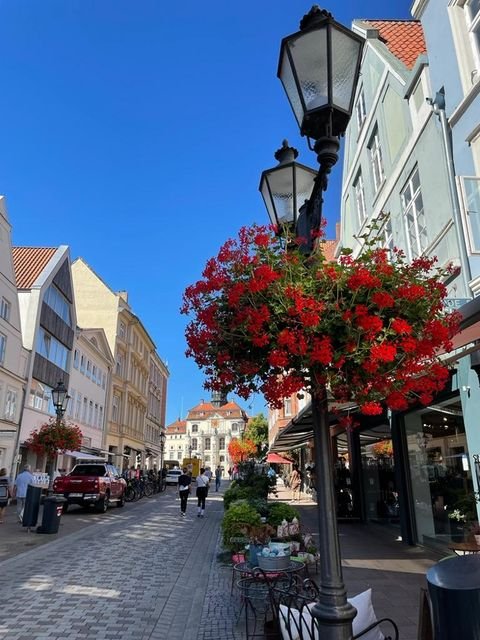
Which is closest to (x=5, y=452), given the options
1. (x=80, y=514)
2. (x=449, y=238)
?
(x=80, y=514)

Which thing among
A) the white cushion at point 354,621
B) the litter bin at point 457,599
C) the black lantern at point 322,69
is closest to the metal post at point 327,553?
the litter bin at point 457,599

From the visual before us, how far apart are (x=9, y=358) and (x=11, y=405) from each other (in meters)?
2.34

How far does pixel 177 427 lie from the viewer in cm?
13525

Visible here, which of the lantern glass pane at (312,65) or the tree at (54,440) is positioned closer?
the lantern glass pane at (312,65)

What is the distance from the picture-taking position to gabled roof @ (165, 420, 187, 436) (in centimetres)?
13375

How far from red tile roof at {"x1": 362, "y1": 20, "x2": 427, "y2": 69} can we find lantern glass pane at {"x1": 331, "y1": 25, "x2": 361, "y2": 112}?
1244 cm

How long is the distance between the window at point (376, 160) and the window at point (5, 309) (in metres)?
18.5

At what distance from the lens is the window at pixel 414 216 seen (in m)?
11.7

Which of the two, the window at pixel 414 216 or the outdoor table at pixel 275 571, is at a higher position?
the window at pixel 414 216

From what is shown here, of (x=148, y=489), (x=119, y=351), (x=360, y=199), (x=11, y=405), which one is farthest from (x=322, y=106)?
(x=119, y=351)

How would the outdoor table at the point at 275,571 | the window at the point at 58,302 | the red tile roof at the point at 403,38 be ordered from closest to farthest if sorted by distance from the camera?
the outdoor table at the point at 275,571 < the red tile roof at the point at 403,38 < the window at the point at 58,302

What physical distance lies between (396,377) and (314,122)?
188 cm

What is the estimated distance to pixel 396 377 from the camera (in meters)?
3.34

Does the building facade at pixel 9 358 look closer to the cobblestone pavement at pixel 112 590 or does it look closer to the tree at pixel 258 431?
the cobblestone pavement at pixel 112 590
